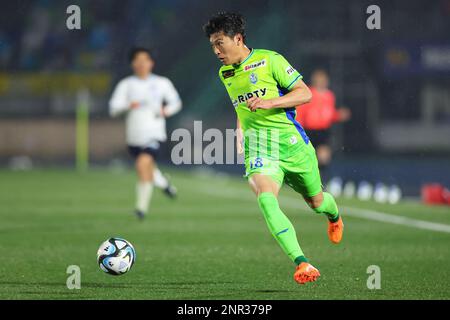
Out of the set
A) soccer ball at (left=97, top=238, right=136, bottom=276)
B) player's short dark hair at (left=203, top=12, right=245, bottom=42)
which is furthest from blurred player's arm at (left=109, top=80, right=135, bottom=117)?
player's short dark hair at (left=203, top=12, right=245, bottom=42)

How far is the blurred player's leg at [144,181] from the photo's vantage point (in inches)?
562

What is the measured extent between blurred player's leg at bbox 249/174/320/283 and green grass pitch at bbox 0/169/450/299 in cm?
27

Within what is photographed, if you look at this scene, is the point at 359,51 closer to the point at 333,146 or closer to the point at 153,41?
the point at 333,146

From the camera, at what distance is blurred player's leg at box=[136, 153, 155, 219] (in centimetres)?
1427

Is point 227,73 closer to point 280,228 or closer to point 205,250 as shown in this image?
point 280,228

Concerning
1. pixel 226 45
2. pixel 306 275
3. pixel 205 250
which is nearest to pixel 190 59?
pixel 205 250

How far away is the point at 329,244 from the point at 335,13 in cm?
2284

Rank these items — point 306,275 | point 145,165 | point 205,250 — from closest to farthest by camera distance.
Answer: point 306,275 < point 205,250 < point 145,165

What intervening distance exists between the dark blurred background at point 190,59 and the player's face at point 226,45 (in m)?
22.6

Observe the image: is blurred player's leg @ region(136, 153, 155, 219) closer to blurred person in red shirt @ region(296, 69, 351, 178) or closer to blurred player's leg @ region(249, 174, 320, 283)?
blurred person in red shirt @ region(296, 69, 351, 178)

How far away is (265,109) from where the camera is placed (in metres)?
8.19

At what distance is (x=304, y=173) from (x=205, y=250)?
247cm

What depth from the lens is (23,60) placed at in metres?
34.3
